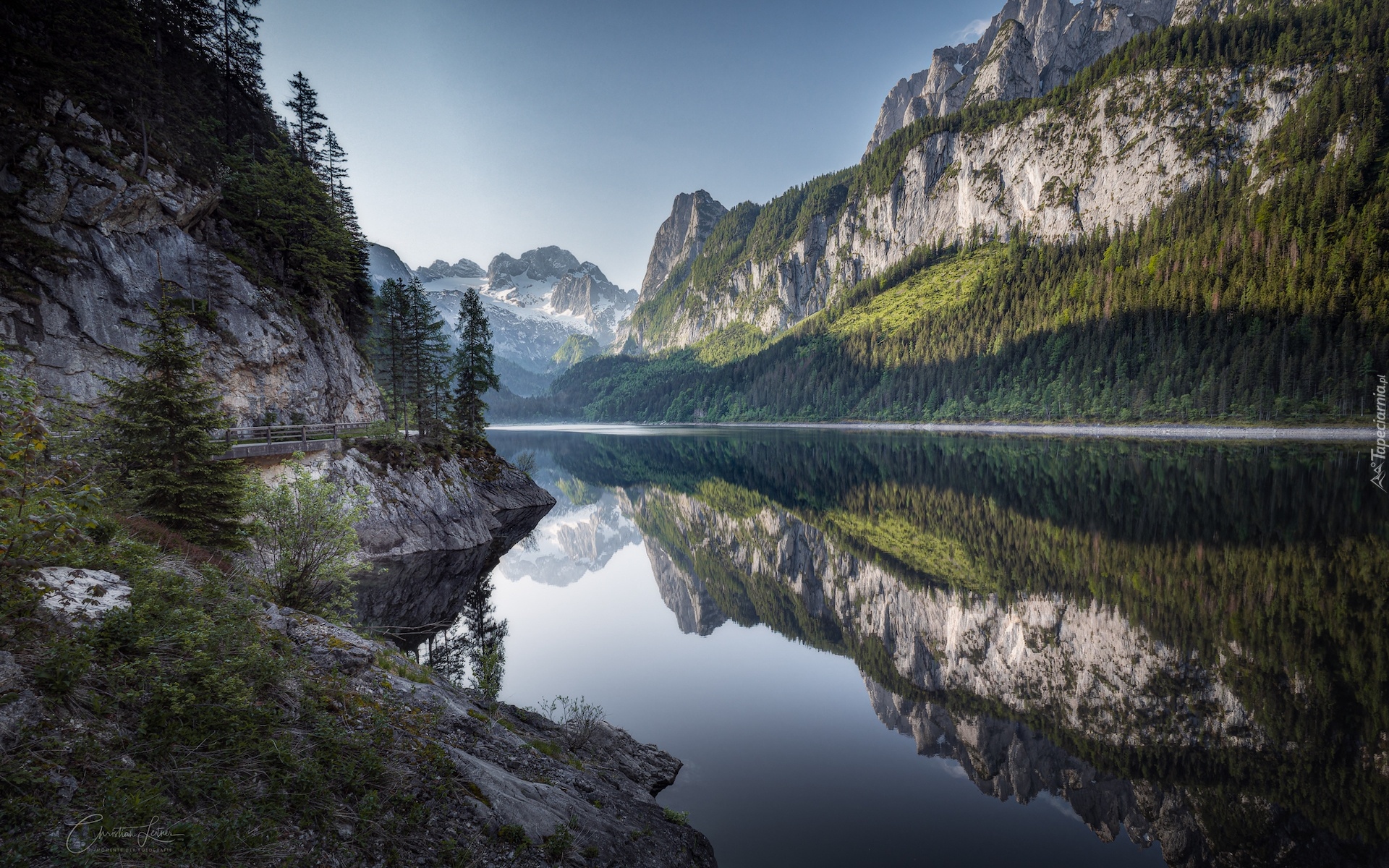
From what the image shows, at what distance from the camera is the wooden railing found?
24422mm

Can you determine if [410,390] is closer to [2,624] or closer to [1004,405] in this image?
[2,624]

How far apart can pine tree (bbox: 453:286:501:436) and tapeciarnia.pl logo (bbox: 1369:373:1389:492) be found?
61448mm

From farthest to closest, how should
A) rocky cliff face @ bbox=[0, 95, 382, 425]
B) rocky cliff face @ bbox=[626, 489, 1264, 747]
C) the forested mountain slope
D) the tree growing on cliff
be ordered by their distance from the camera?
the forested mountain slope, rocky cliff face @ bbox=[0, 95, 382, 425], rocky cliff face @ bbox=[626, 489, 1264, 747], the tree growing on cliff

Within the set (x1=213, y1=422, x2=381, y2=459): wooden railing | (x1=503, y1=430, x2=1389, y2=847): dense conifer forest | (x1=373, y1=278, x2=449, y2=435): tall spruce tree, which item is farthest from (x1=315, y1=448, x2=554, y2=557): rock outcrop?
(x1=503, y1=430, x2=1389, y2=847): dense conifer forest

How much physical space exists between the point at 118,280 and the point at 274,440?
9.72 meters

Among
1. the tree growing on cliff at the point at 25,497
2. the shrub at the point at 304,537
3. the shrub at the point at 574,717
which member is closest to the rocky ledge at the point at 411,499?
the shrub at the point at 304,537

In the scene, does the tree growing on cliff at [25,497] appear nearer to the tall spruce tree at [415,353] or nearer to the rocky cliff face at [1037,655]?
the rocky cliff face at [1037,655]

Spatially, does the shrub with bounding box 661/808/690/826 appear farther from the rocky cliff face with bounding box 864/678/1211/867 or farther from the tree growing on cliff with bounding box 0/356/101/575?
the tree growing on cliff with bounding box 0/356/101/575

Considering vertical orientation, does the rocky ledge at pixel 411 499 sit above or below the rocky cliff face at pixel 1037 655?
above

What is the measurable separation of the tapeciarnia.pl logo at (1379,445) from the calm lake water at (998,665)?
3.75 m

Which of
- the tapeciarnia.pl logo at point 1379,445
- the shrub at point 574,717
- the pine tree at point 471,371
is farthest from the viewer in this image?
the pine tree at point 471,371

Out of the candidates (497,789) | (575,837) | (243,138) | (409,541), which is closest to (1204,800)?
(575,837)

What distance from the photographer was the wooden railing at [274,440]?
24.4 metres
